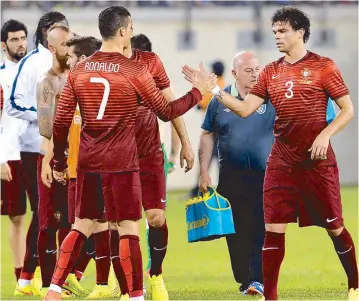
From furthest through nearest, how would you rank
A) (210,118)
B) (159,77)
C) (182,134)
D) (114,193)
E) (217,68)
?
(217,68)
(210,118)
(182,134)
(159,77)
(114,193)

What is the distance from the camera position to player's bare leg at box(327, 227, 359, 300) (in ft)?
32.1

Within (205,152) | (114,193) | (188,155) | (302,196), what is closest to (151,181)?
(188,155)

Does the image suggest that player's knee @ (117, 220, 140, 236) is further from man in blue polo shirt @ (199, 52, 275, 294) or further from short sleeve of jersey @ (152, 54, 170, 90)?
man in blue polo shirt @ (199, 52, 275, 294)

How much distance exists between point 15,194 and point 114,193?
362 centimetres

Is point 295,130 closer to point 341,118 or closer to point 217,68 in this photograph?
point 341,118

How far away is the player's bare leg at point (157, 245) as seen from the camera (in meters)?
10.5

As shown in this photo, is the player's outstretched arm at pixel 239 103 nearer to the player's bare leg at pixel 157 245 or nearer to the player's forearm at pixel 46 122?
the player's bare leg at pixel 157 245

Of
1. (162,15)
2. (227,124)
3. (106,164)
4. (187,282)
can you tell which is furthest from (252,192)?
(162,15)

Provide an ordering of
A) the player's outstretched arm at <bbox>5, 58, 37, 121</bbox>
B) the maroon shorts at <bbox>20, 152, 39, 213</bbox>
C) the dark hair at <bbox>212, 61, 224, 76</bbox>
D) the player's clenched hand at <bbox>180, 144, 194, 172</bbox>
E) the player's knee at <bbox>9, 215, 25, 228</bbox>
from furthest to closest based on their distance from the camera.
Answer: the dark hair at <bbox>212, 61, 224, 76</bbox> → the player's knee at <bbox>9, 215, 25, 228</bbox> → the maroon shorts at <bbox>20, 152, 39, 213</bbox> → the player's outstretched arm at <bbox>5, 58, 37, 121</bbox> → the player's clenched hand at <bbox>180, 144, 194, 172</bbox>

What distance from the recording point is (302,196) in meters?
9.59

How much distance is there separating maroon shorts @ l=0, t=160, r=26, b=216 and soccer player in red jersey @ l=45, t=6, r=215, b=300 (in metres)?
3.24

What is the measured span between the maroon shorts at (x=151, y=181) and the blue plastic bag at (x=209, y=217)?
0.60 meters

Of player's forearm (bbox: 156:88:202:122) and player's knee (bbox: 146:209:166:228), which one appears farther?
player's knee (bbox: 146:209:166:228)

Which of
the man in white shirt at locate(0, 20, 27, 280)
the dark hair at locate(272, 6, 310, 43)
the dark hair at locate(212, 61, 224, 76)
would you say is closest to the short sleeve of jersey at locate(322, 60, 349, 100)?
the dark hair at locate(272, 6, 310, 43)
